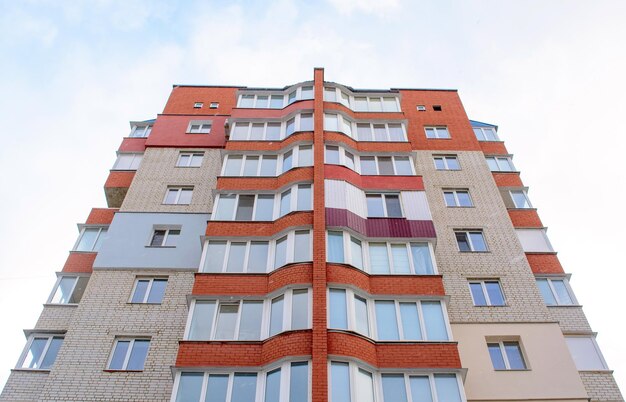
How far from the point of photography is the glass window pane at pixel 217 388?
14055 millimetres

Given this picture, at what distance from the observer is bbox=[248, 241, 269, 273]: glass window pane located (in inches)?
699

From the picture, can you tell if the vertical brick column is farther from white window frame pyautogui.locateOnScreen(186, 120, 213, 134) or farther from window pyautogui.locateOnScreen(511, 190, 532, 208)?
window pyautogui.locateOnScreen(511, 190, 532, 208)

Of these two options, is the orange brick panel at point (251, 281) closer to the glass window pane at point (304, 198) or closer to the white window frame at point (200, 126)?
the glass window pane at point (304, 198)

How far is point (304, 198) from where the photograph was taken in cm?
1961

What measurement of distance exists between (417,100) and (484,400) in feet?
61.9

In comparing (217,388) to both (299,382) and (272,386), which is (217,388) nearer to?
(272,386)

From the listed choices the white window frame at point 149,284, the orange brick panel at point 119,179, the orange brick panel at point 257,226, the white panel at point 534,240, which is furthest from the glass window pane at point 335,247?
the orange brick panel at point 119,179

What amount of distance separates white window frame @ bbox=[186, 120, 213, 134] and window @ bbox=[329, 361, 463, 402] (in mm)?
17291

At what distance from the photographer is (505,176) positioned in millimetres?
25078

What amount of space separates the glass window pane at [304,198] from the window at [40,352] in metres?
10.3

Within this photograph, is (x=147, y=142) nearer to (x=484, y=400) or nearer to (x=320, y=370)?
(x=320, y=370)

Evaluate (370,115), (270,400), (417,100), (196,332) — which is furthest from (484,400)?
(417,100)

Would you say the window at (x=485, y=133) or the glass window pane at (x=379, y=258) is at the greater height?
the window at (x=485, y=133)

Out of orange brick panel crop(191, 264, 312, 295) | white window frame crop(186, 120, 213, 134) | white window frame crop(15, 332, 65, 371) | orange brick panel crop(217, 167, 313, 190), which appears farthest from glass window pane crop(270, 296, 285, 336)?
white window frame crop(186, 120, 213, 134)
